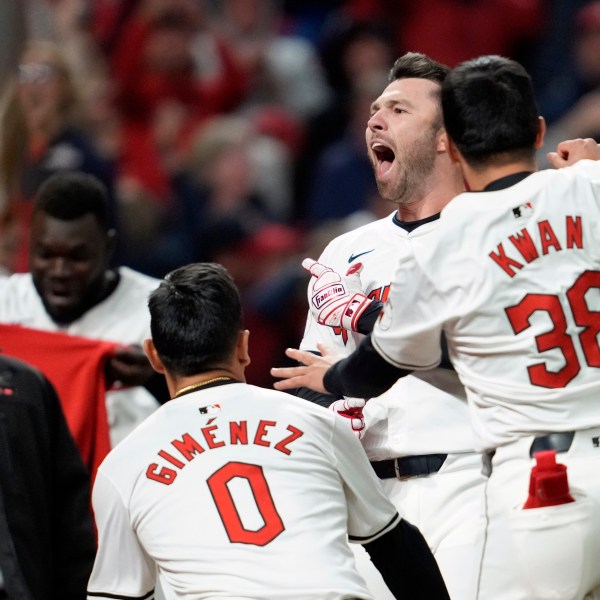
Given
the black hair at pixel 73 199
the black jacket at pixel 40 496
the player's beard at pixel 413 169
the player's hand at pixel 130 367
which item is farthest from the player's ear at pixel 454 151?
the black hair at pixel 73 199

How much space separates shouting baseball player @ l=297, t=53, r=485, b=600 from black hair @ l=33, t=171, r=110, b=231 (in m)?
1.78

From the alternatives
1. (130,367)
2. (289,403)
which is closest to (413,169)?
(289,403)

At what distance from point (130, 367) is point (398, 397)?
5.25 ft

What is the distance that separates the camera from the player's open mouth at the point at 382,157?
4090 mm

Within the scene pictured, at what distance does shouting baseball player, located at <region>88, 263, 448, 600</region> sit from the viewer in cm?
290

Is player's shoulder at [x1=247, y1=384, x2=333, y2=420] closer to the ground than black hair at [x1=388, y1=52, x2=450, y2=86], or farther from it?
closer to the ground

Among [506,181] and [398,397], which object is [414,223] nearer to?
[398,397]

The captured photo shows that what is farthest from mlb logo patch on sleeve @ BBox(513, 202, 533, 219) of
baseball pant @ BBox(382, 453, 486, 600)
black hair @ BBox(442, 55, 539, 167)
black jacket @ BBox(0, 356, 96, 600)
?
black jacket @ BBox(0, 356, 96, 600)

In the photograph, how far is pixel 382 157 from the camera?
13.6 ft

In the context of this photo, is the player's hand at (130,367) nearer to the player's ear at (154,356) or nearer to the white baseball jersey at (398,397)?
the white baseball jersey at (398,397)

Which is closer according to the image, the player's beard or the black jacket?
the black jacket

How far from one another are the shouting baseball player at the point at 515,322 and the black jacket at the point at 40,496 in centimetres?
125

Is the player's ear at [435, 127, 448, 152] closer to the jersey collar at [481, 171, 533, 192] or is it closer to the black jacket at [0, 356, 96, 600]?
the jersey collar at [481, 171, 533, 192]

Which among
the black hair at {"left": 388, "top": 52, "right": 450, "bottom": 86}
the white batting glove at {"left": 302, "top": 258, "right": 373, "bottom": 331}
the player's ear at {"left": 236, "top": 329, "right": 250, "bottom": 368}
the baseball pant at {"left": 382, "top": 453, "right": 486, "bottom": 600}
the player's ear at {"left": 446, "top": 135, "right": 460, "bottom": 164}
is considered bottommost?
the baseball pant at {"left": 382, "top": 453, "right": 486, "bottom": 600}
